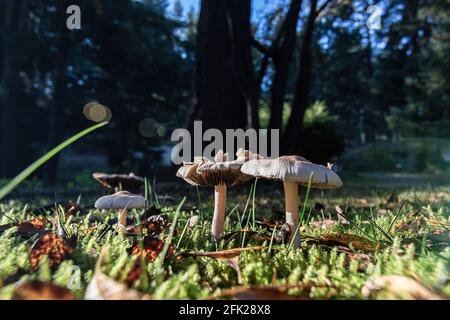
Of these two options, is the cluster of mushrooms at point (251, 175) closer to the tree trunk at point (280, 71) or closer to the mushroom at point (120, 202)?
the mushroom at point (120, 202)

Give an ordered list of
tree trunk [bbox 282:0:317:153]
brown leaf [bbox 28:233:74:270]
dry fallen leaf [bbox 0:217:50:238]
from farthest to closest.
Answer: tree trunk [bbox 282:0:317:153], dry fallen leaf [bbox 0:217:50:238], brown leaf [bbox 28:233:74:270]

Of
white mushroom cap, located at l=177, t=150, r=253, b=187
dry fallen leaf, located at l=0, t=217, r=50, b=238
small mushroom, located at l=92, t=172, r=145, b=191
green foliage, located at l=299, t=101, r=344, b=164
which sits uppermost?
green foliage, located at l=299, t=101, r=344, b=164

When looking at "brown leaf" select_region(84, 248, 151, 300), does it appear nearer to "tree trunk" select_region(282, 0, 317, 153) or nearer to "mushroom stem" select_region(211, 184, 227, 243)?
"mushroom stem" select_region(211, 184, 227, 243)

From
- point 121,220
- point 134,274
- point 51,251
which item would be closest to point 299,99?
point 121,220

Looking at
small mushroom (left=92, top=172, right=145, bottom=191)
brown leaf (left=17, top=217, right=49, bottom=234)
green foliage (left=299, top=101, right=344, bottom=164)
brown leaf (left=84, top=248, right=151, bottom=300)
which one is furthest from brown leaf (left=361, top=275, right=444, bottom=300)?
green foliage (left=299, top=101, right=344, bottom=164)

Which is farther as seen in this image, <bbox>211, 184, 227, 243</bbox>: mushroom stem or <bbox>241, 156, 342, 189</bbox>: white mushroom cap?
<bbox>211, 184, 227, 243</bbox>: mushroom stem

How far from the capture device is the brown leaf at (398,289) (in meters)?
0.81

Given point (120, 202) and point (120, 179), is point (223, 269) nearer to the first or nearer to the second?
point (120, 202)

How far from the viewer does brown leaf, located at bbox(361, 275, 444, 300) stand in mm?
812

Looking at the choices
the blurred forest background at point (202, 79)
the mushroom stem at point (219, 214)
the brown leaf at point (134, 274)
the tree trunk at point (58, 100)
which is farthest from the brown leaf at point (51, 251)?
the tree trunk at point (58, 100)

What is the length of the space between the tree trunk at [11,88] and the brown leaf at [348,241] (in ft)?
47.5

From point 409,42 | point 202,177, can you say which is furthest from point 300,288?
point 409,42

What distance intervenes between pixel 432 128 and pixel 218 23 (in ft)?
59.3

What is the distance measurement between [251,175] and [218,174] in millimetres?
160
